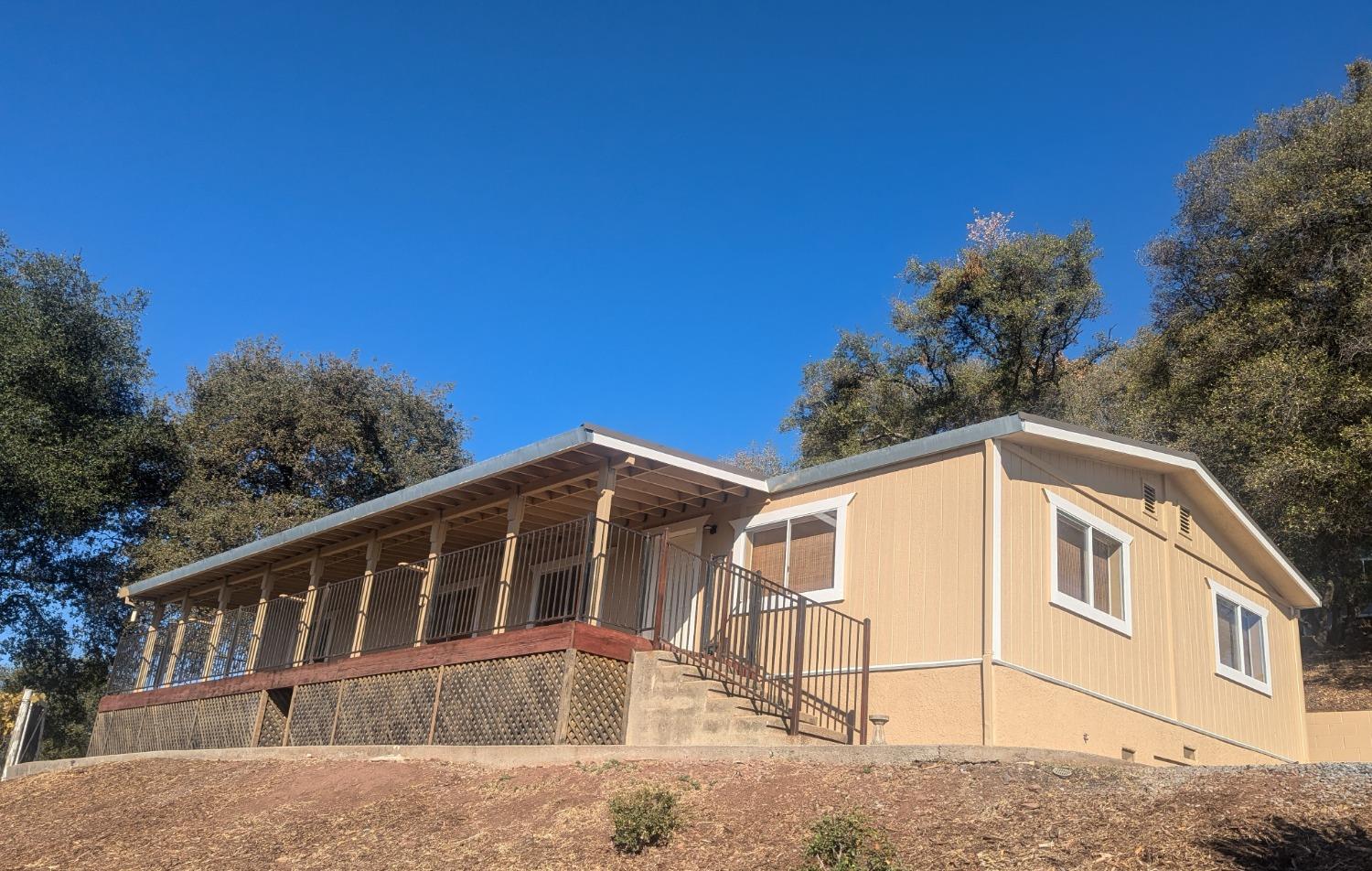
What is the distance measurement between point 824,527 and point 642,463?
2.32 meters

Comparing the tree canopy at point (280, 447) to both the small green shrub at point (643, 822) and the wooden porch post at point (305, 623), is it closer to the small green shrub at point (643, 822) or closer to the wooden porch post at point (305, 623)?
the wooden porch post at point (305, 623)

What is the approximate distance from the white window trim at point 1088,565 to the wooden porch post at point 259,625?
40.8 ft

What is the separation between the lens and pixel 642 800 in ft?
25.8

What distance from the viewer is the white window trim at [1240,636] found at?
47.2ft

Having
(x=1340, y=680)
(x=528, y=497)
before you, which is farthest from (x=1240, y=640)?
(x=528, y=497)

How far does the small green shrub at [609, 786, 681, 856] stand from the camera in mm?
7621

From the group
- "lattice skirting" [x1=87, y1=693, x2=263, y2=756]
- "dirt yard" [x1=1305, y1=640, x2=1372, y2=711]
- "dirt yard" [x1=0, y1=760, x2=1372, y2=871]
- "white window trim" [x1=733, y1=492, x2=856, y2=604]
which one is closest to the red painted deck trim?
"lattice skirting" [x1=87, y1=693, x2=263, y2=756]

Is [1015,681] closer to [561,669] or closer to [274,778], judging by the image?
[561,669]

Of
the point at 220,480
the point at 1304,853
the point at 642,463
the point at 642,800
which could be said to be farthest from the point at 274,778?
the point at 220,480

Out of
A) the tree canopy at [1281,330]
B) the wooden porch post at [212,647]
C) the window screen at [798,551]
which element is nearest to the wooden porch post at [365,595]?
the wooden porch post at [212,647]

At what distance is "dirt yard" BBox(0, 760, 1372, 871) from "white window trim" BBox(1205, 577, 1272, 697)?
6794mm

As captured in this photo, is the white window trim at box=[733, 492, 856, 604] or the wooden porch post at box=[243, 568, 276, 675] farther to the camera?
the wooden porch post at box=[243, 568, 276, 675]

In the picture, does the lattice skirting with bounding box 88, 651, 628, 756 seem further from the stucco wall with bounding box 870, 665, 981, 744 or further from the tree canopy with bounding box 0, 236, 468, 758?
the tree canopy with bounding box 0, 236, 468, 758

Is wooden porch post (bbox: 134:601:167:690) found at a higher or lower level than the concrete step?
higher
